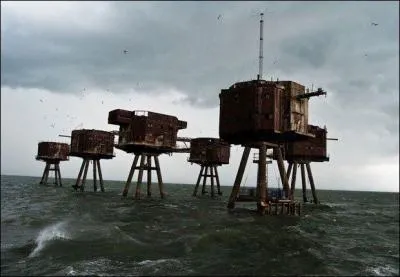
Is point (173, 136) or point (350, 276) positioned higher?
point (173, 136)

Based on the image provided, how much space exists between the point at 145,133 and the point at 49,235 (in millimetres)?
28455

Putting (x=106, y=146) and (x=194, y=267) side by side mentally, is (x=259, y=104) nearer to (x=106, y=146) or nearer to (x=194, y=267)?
(x=194, y=267)

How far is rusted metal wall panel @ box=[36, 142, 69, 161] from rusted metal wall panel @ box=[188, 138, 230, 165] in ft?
89.4

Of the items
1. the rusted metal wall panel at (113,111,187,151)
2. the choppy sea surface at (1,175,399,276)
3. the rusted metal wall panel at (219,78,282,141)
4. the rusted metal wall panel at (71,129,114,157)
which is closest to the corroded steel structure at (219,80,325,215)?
the rusted metal wall panel at (219,78,282,141)

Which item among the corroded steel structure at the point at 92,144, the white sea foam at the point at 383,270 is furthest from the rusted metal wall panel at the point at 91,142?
the white sea foam at the point at 383,270

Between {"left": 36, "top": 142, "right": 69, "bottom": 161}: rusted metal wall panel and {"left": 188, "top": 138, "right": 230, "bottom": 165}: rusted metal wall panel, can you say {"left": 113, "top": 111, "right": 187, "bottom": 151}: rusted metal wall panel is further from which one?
{"left": 36, "top": 142, "right": 69, "bottom": 161}: rusted metal wall panel

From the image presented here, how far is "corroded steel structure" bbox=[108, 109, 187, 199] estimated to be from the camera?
45969 mm

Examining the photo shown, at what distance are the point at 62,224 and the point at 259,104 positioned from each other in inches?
666

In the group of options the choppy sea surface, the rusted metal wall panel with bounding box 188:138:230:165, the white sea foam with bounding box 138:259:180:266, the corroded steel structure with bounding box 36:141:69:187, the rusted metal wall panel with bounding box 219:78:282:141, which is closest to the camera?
the choppy sea surface

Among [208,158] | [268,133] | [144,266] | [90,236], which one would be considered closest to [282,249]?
[144,266]

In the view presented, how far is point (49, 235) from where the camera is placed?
707 inches

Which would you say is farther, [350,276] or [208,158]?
[208,158]

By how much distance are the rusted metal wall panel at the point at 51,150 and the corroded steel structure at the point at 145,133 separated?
31.3 m

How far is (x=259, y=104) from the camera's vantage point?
31.4 m
